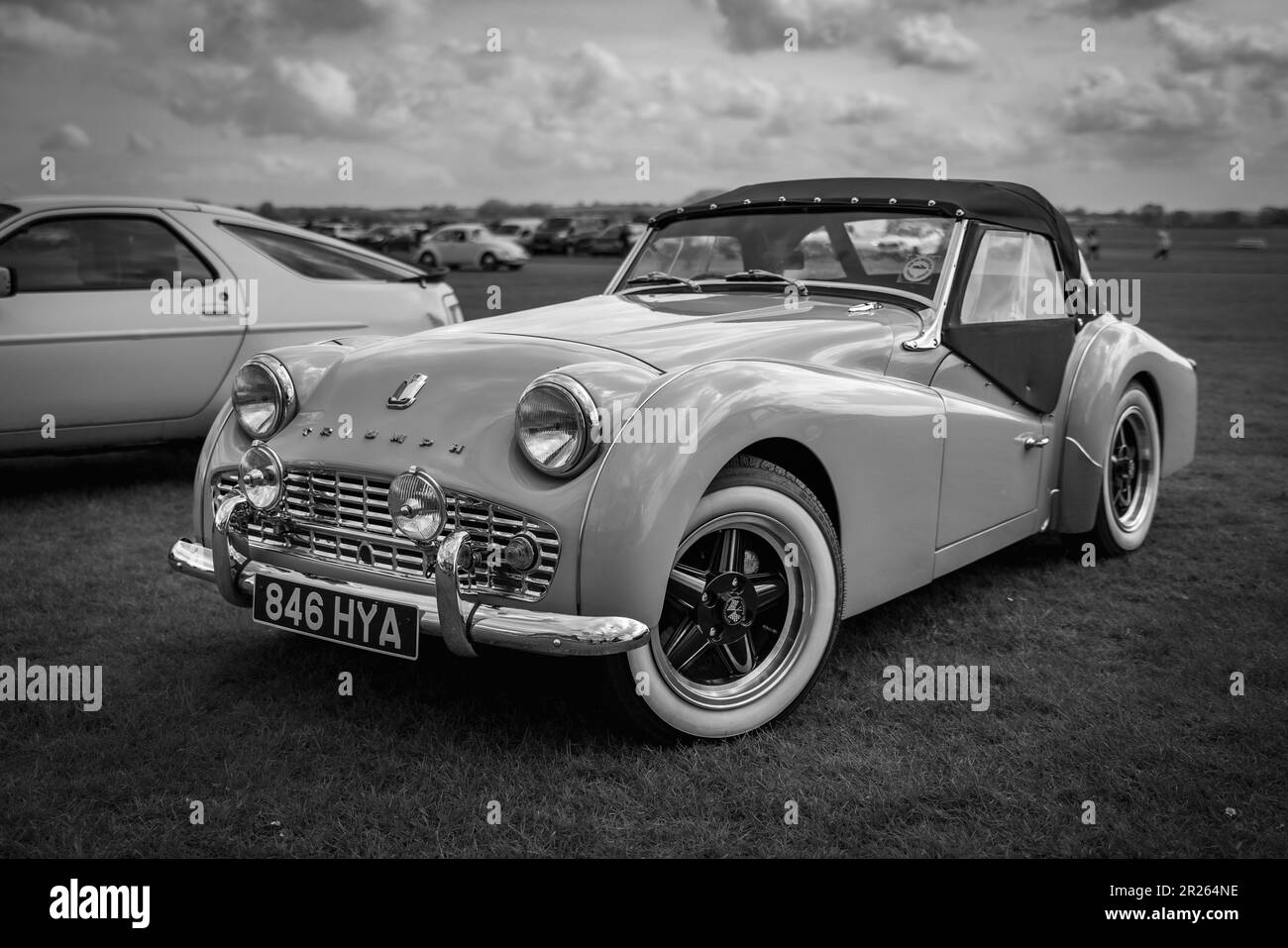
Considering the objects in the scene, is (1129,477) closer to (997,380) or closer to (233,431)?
(997,380)

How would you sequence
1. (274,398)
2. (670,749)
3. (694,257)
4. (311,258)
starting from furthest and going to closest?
(311,258) → (694,257) → (274,398) → (670,749)

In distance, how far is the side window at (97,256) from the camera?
18.2 ft

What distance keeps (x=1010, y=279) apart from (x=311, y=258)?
4.03m

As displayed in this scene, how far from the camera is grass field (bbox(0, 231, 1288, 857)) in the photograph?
99.0 inches

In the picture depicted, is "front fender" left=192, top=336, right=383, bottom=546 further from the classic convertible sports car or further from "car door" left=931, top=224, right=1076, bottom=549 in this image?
"car door" left=931, top=224, right=1076, bottom=549

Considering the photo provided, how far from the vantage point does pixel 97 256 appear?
5746 mm

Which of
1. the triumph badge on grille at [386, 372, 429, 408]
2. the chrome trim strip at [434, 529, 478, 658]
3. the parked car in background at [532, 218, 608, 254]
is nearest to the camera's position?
the chrome trim strip at [434, 529, 478, 658]

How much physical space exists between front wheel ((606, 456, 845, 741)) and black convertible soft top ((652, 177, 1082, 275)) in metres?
1.49

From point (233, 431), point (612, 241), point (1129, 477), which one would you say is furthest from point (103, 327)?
point (612, 241)

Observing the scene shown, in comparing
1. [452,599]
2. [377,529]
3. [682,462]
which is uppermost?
[682,462]

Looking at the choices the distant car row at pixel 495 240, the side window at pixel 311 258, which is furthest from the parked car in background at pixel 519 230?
the side window at pixel 311 258

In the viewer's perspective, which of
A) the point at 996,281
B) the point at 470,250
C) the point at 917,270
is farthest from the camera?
the point at 470,250

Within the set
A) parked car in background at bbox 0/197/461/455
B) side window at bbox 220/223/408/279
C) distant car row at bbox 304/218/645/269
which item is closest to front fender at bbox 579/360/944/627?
parked car in background at bbox 0/197/461/455
